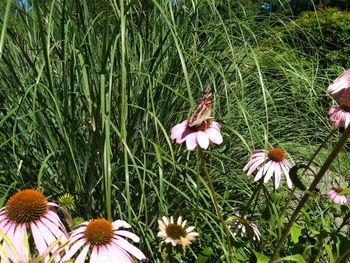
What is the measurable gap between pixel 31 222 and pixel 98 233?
12 cm

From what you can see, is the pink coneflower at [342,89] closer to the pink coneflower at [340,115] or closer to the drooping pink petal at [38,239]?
the pink coneflower at [340,115]

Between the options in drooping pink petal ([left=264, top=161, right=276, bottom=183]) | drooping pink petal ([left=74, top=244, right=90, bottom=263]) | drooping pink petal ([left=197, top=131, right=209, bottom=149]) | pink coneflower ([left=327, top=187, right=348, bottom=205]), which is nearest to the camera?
drooping pink petal ([left=74, top=244, right=90, bottom=263])

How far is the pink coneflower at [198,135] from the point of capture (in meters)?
0.98

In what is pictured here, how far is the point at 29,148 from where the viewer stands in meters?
1.51

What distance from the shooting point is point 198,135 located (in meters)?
0.99

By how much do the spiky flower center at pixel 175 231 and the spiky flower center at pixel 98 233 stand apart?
238 mm

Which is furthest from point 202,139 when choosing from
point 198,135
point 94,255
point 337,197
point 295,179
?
point 337,197

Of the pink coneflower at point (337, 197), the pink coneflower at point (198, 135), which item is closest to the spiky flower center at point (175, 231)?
the pink coneflower at point (198, 135)

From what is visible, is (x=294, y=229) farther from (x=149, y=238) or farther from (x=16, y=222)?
(x=16, y=222)

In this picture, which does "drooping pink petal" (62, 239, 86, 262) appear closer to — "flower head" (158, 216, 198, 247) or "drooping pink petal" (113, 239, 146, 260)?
"drooping pink petal" (113, 239, 146, 260)

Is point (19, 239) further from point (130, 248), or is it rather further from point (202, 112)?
point (202, 112)

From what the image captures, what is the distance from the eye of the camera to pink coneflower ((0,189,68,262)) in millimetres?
802

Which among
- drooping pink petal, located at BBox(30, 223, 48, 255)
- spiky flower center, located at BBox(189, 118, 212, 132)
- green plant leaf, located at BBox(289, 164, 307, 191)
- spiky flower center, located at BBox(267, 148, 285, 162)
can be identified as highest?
spiky flower center, located at BBox(189, 118, 212, 132)

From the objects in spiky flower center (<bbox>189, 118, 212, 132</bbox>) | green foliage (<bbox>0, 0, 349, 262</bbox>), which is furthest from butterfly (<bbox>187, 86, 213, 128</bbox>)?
green foliage (<bbox>0, 0, 349, 262</bbox>)
